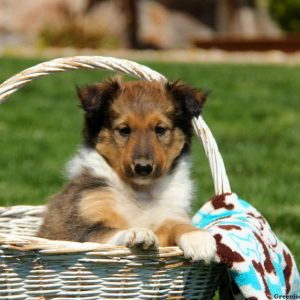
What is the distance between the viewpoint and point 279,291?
4.20 meters

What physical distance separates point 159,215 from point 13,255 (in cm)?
127

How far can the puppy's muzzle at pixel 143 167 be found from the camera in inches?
181

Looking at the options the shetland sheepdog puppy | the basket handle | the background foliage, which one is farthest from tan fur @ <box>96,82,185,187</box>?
the background foliage

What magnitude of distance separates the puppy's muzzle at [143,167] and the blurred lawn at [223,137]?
1653mm

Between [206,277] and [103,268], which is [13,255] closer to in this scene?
[103,268]

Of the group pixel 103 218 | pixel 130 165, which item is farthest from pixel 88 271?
pixel 130 165

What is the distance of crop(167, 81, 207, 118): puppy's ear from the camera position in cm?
487

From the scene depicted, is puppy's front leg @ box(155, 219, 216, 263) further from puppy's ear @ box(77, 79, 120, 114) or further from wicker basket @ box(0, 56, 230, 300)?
puppy's ear @ box(77, 79, 120, 114)

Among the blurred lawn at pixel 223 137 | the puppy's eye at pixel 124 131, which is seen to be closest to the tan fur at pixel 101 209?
the puppy's eye at pixel 124 131

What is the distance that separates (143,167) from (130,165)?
0.30 feet

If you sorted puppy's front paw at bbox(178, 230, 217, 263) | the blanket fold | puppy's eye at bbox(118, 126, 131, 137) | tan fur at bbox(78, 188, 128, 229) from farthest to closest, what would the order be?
puppy's eye at bbox(118, 126, 131, 137) < tan fur at bbox(78, 188, 128, 229) < the blanket fold < puppy's front paw at bbox(178, 230, 217, 263)

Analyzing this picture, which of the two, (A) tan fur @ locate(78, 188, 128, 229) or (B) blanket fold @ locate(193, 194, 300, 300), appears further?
(A) tan fur @ locate(78, 188, 128, 229)

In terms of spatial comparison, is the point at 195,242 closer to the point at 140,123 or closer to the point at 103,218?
the point at 103,218

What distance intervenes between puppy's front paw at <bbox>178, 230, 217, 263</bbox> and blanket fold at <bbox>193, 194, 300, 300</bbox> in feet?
0.26
